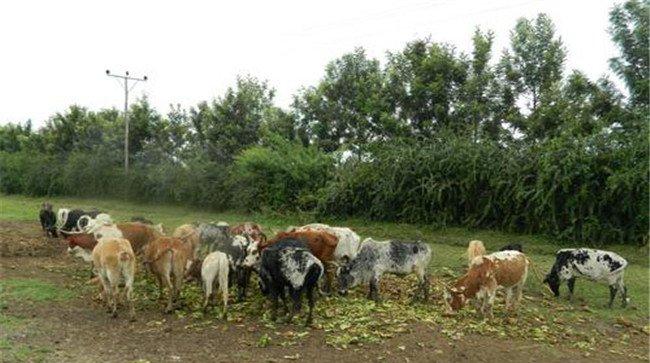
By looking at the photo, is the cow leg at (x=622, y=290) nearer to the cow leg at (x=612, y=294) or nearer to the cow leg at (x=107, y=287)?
the cow leg at (x=612, y=294)

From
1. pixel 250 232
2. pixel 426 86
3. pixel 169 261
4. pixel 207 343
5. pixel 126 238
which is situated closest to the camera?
pixel 207 343

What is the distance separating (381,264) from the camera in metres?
10.9

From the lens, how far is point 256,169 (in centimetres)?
2641

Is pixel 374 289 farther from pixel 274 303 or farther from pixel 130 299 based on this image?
pixel 130 299

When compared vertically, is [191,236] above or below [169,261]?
above

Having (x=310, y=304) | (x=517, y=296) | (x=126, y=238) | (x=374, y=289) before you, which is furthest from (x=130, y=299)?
(x=517, y=296)

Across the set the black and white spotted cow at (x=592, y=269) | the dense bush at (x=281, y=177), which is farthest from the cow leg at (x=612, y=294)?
the dense bush at (x=281, y=177)

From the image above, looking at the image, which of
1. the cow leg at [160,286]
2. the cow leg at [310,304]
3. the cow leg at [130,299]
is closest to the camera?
the cow leg at [310,304]

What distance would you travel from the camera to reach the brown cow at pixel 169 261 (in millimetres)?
9992

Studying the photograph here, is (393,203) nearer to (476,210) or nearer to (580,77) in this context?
(476,210)

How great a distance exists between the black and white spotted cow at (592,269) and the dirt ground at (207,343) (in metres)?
1.75

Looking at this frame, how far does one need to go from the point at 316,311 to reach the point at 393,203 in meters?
12.1

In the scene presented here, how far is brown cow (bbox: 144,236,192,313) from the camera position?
32.8 ft

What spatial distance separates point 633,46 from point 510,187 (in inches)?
215
